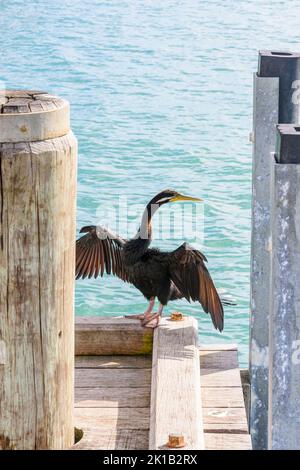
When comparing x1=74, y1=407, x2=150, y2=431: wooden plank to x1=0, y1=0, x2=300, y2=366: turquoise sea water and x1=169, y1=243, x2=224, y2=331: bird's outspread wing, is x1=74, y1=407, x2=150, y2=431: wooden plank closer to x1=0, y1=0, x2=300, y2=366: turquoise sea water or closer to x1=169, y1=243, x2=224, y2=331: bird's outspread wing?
x1=169, y1=243, x2=224, y2=331: bird's outspread wing

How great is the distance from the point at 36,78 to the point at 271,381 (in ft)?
39.7

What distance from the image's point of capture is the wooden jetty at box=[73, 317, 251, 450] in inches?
112

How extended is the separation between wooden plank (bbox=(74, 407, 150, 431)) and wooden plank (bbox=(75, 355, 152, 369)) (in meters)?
0.43

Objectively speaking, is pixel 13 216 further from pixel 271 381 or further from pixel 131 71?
pixel 131 71

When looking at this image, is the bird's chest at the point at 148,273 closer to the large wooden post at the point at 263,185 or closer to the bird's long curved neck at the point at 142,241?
the bird's long curved neck at the point at 142,241

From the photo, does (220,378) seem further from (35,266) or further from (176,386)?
(35,266)

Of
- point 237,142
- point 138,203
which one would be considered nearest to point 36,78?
point 237,142

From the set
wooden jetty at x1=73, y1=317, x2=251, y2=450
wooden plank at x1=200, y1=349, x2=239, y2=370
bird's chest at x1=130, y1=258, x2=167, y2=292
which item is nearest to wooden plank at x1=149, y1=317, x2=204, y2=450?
wooden jetty at x1=73, y1=317, x2=251, y2=450

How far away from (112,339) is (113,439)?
2.67 feet

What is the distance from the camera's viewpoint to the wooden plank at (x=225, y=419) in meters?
3.04

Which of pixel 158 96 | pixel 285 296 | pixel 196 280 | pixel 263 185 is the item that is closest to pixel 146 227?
pixel 196 280

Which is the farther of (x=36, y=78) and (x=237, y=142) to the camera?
(x=36, y=78)

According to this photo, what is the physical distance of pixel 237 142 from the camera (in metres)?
12.1
